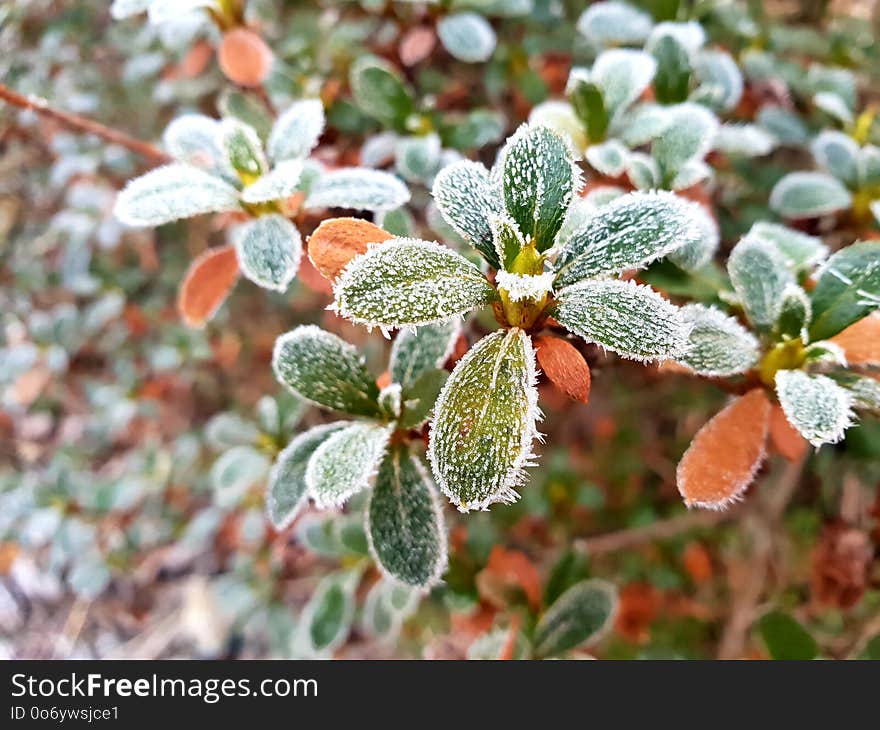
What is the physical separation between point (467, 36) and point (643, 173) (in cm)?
43

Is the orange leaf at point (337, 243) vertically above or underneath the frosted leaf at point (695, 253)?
above

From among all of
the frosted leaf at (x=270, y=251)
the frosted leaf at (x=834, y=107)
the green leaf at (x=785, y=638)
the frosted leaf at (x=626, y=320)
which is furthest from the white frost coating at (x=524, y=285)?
the frosted leaf at (x=834, y=107)

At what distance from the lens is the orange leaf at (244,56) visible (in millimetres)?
1020

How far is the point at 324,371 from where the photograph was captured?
28.1 inches

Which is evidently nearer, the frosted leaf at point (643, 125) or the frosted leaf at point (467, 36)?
the frosted leaf at point (643, 125)

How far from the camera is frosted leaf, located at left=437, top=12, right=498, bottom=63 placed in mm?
1055

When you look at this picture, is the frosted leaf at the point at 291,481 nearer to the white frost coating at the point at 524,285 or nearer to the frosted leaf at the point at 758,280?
the white frost coating at the point at 524,285

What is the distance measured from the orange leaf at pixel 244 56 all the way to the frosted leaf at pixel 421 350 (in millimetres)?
535

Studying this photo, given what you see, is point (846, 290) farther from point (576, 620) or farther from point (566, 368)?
point (576, 620)

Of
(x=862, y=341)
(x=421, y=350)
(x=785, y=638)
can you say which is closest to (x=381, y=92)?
(x=421, y=350)

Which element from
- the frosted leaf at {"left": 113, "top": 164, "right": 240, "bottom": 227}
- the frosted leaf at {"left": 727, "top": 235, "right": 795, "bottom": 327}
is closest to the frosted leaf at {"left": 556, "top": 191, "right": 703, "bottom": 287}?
the frosted leaf at {"left": 727, "top": 235, "right": 795, "bottom": 327}

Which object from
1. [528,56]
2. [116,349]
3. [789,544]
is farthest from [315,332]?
[789,544]

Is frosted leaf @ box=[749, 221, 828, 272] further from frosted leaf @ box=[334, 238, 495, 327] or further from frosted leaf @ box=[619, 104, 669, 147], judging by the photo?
frosted leaf @ box=[334, 238, 495, 327]

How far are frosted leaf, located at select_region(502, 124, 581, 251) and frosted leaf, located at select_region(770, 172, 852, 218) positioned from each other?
1.69 feet
